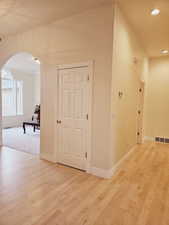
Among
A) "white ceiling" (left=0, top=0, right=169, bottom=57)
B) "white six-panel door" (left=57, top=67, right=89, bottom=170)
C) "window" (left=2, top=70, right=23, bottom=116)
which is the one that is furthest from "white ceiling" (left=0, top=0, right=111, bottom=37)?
"window" (left=2, top=70, right=23, bottom=116)

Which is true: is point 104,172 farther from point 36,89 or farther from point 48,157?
point 36,89

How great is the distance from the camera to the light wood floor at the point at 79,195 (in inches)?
72.1

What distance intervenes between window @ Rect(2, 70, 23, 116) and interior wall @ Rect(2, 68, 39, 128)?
0.63 feet

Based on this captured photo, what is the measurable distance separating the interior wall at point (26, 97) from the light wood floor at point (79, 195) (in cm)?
461

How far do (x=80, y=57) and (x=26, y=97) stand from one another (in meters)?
6.15

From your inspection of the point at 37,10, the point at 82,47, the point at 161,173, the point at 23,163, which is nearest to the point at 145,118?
the point at 161,173

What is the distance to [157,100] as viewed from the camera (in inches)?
218

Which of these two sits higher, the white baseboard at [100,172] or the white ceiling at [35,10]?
the white ceiling at [35,10]

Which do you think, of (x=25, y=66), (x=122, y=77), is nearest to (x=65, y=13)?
(x=122, y=77)

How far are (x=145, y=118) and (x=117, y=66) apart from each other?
337 centimetres

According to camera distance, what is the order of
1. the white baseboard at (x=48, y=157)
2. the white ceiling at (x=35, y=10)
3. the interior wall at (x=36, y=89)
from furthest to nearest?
the interior wall at (x=36, y=89) → the white baseboard at (x=48, y=157) → the white ceiling at (x=35, y=10)

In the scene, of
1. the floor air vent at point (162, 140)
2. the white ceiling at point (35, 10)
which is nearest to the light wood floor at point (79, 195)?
the floor air vent at point (162, 140)

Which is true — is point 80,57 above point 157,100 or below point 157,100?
above

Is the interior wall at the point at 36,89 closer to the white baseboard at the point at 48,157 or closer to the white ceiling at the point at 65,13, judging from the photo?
the white ceiling at the point at 65,13
